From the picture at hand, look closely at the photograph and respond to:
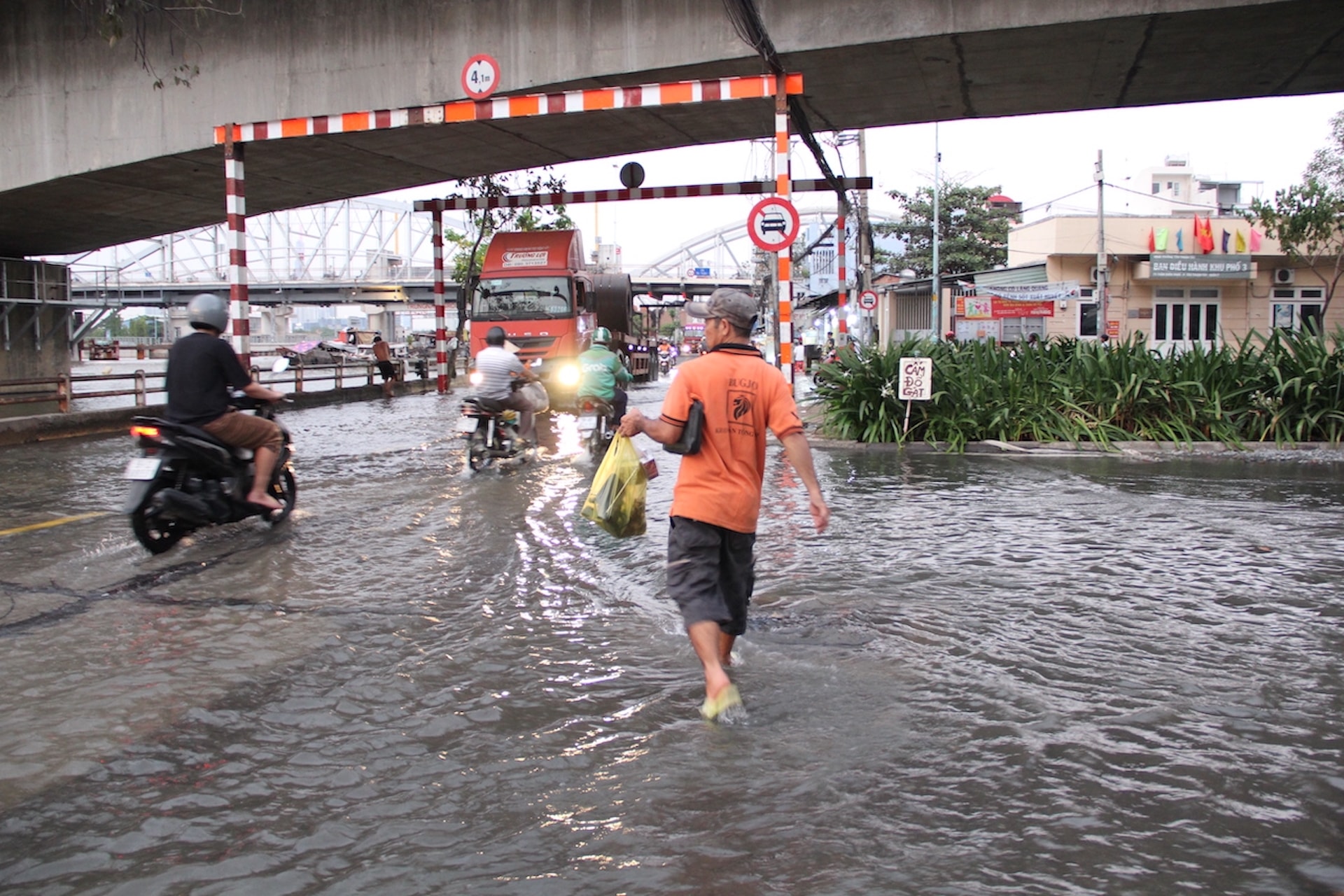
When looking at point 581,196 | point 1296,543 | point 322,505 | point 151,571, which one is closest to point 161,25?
point 581,196

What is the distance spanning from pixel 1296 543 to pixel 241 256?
49.4 feet

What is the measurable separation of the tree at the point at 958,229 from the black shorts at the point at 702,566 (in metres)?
51.9

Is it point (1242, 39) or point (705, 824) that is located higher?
point (1242, 39)

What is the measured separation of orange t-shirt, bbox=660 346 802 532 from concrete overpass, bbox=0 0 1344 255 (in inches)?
386

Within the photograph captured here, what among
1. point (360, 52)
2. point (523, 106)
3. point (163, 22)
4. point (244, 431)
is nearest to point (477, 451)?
point (244, 431)

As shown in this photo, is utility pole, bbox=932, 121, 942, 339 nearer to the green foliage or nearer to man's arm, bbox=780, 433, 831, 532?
the green foliage

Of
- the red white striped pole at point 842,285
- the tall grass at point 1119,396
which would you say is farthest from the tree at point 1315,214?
the tall grass at point 1119,396

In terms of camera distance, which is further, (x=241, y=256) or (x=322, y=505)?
(x=241, y=256)

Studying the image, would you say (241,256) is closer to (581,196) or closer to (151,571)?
(581,196)

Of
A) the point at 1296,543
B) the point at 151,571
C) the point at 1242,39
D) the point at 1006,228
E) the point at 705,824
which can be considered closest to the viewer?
the point at 705,824

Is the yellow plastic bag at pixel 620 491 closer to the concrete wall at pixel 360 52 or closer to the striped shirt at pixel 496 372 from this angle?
the striped shirt at pixel 496 372

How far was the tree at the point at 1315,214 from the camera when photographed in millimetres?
29516

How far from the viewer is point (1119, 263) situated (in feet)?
116

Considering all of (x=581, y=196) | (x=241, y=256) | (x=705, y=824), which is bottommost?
(x=705, y=824)
